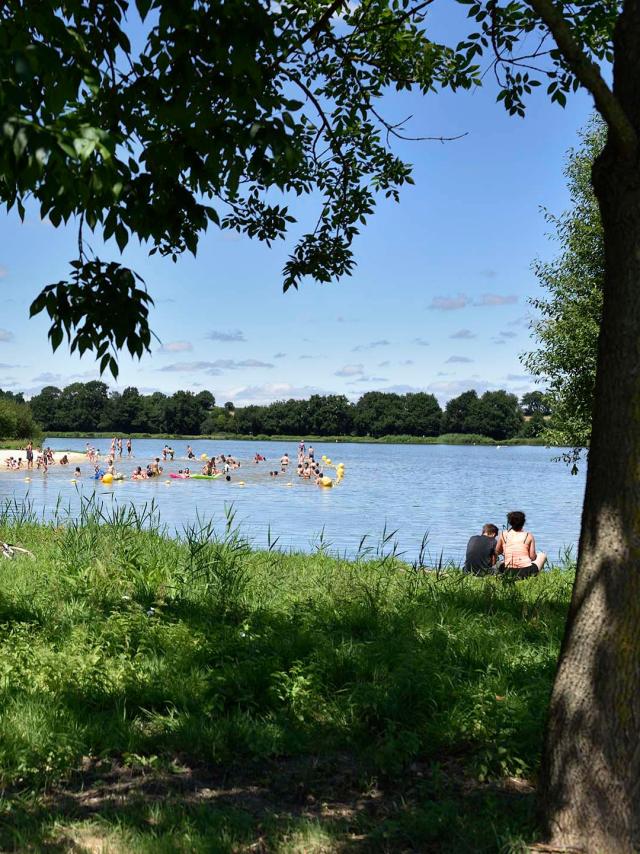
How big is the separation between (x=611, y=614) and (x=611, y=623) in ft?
0.14

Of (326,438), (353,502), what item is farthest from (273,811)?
(326,438)

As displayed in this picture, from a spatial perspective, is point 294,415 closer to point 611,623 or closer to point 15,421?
point 15,421

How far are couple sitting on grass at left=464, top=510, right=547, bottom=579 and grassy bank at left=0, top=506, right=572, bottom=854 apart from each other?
3724 millimetres

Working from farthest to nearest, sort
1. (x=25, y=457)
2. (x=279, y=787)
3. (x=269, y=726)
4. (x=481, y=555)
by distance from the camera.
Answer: (x=25, y=457), (x=481, y=555), (x=269, y=726), (x=279, y=787)

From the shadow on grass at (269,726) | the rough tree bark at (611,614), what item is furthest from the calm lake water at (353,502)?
the rough tree bark at (611,614)

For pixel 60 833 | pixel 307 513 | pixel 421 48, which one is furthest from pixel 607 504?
pixel 307 513

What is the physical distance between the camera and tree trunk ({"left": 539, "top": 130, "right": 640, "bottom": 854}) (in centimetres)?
371

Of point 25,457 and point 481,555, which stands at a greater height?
point 481,555

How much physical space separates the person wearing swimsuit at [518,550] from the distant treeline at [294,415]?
126m

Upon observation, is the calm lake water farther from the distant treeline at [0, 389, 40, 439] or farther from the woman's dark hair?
the distant treeline at [0, 389, 40, 439]

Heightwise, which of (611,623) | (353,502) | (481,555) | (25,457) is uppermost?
(611,623)

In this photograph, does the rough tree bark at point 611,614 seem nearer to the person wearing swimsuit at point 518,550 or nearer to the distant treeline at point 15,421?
the person wearing swimsuit at point 518,550

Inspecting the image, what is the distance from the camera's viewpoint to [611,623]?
3.75 metres

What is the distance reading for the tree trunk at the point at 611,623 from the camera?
3.71 metres
